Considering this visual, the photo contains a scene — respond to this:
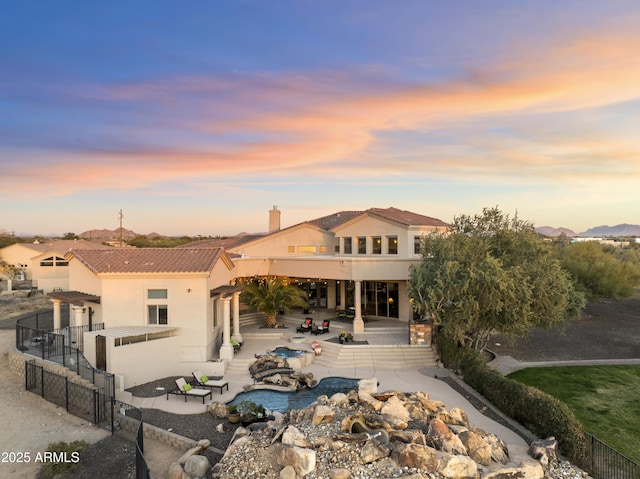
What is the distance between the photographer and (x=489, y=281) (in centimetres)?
1889

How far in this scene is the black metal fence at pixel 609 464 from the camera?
10.5m

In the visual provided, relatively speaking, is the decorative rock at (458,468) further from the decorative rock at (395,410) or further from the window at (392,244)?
the window at (392,244)

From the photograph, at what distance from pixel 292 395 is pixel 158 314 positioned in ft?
28.6

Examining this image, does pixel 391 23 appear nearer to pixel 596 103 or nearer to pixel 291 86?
pixel 291 86

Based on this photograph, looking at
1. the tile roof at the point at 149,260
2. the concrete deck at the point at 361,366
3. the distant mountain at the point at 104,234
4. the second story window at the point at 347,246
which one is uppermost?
the distant mountain at the point at 104,234

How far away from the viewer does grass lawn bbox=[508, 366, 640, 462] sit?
528 inches

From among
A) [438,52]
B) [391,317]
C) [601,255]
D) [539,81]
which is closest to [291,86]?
[438,52]

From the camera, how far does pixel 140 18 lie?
62.7 ft

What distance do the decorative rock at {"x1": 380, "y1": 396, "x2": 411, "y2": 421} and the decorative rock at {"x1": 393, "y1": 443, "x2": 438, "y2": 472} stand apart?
2.21 m

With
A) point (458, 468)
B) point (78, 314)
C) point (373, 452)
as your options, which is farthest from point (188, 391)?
point (458, 468)

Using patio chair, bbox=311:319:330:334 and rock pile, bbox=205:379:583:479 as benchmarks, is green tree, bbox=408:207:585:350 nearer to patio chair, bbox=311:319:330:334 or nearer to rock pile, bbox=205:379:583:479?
patio chair, bbox=311:319:330:334

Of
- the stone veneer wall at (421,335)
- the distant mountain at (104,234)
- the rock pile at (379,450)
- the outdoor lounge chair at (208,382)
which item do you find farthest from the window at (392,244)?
the distant mountain at (104,234)

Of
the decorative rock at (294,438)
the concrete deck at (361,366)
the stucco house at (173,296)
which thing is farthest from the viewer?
the stucco house at (173,296)

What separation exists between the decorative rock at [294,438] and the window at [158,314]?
12612 millimetres
